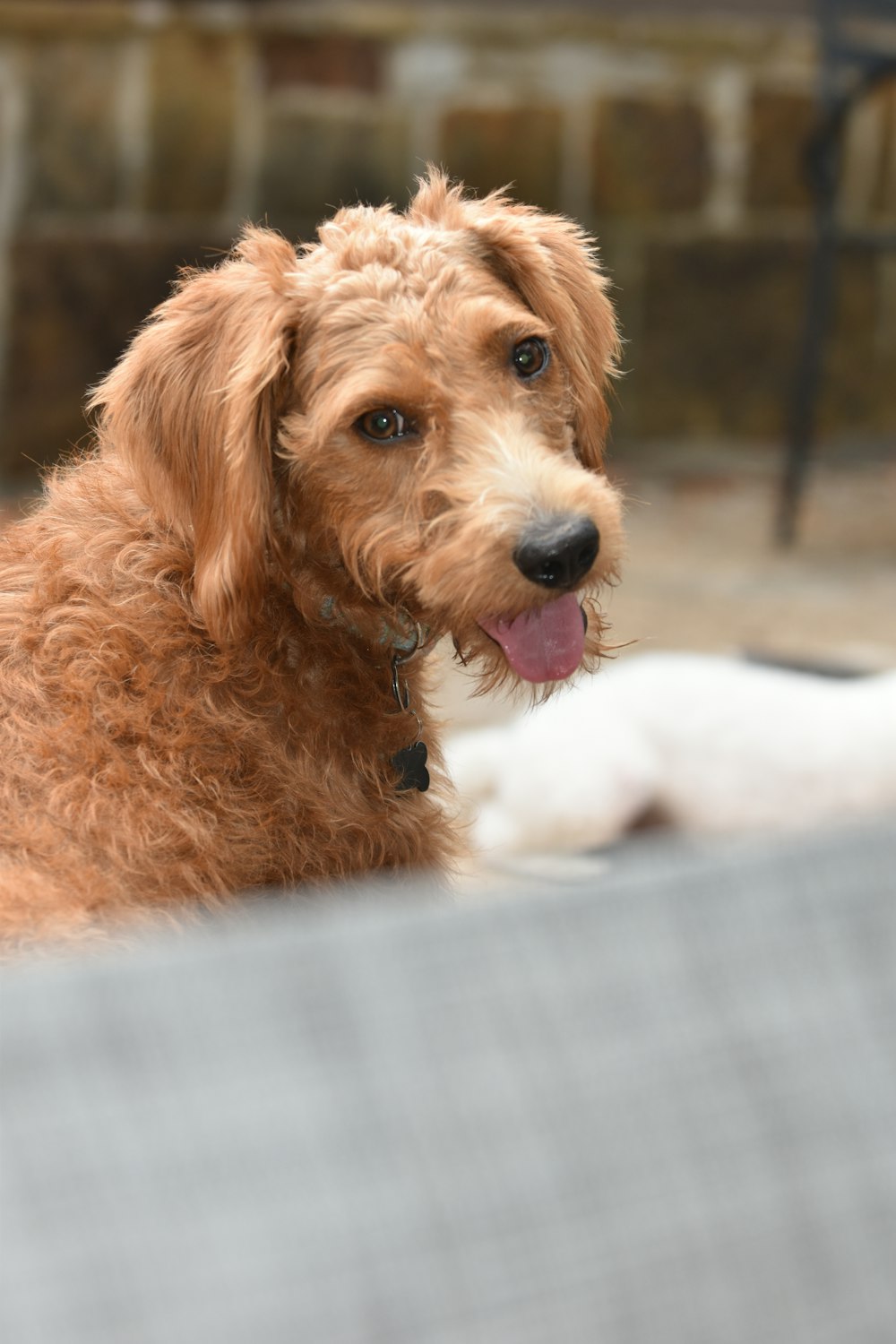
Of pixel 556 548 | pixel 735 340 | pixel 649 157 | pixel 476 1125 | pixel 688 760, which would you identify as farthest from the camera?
pixel 735 340

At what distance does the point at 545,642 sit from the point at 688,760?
202 cm

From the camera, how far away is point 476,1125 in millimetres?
741

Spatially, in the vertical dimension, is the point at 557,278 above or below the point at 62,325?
above

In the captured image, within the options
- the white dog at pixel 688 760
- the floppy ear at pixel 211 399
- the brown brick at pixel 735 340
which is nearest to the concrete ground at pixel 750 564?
the brown brick at pixel 735 340

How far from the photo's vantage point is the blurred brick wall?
7.30m

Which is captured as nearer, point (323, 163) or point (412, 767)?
point (412, 767)

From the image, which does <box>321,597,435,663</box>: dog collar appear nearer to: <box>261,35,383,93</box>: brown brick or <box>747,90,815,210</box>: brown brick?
<box>261,35,383,93</box>: brown brick

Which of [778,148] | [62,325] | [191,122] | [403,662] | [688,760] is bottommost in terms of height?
[688,760]

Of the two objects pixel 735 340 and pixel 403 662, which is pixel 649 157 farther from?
pixel 403 662

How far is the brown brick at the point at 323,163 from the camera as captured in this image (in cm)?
788


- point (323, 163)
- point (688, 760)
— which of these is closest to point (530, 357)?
point (688, 760)

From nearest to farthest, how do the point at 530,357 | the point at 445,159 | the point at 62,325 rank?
the point at 530,357, the point at 62,325, the point at 445,159

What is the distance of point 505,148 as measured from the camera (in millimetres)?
8375

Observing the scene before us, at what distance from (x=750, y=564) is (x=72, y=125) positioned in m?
3.91
